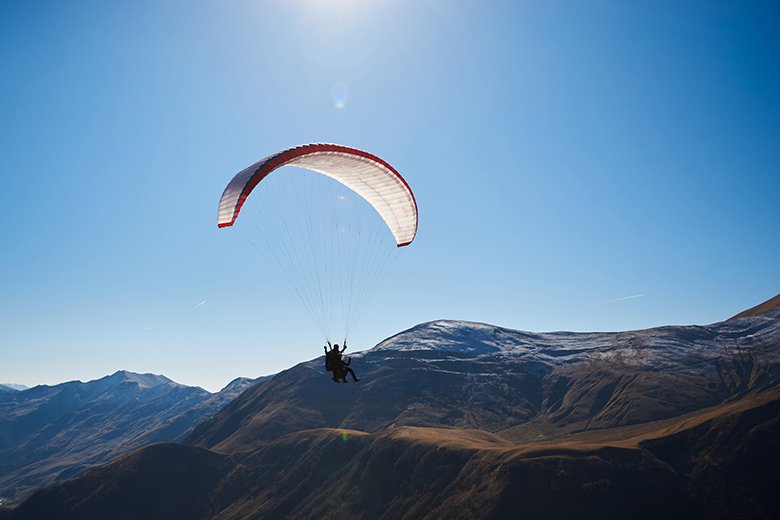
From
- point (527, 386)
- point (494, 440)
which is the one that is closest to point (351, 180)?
point (494, 440)

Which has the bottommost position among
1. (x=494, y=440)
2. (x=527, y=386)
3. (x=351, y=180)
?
(x=494, y=440)

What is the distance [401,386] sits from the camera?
6073 inches

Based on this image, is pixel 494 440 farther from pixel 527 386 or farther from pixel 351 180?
pixel 527 386

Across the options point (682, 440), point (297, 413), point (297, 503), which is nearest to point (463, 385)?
point (297, 413)

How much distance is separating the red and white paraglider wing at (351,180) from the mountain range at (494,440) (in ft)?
123

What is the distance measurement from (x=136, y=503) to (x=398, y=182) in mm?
89935

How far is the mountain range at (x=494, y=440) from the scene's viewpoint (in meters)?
52.7

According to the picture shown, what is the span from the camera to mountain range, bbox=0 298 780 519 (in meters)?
52.7

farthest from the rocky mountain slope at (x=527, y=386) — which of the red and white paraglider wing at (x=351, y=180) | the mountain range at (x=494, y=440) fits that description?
the red and white paraglider wing at (x=351, y=180)

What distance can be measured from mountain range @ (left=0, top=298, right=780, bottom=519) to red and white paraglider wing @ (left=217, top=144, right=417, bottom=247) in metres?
37.4

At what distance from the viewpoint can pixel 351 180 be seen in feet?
92.6

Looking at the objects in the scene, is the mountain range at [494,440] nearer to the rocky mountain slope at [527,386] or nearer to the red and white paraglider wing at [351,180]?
the rocky mountain slope at [527,386]

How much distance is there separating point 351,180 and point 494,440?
2664 inches

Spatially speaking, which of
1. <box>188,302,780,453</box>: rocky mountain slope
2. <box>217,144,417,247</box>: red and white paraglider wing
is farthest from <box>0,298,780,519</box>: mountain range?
<box>217,144,417,247</box>: red and white paraglider wing
